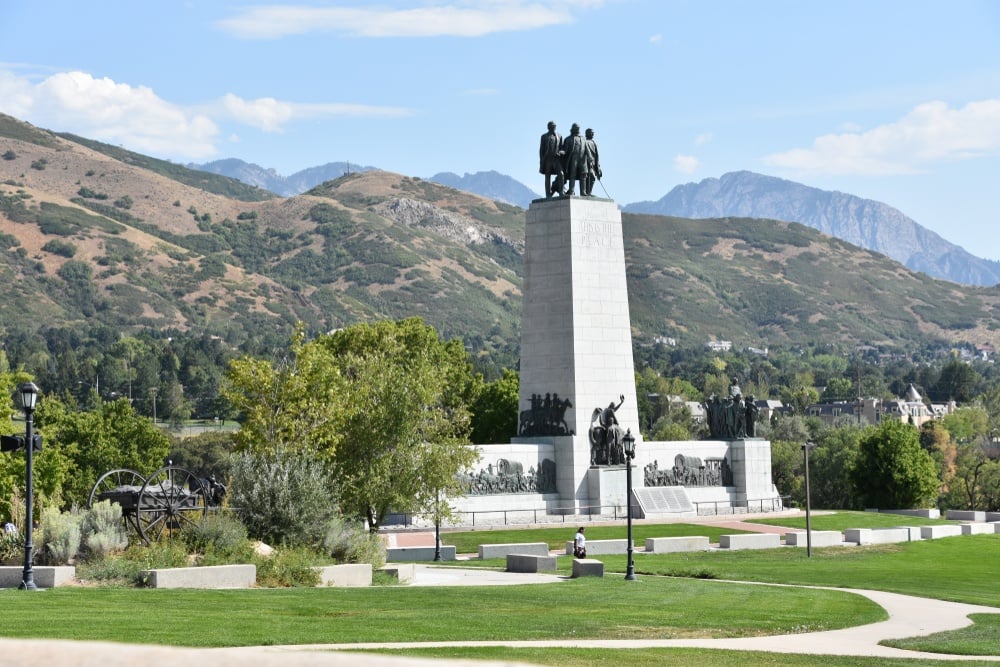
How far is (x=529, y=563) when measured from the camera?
117 ft

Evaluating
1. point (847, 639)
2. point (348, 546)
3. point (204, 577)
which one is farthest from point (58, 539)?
point (847, 639)

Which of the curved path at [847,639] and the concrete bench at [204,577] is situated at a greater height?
the concrete bench at [204,577]

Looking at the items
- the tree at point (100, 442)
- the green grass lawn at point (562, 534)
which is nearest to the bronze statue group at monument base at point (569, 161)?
the green grass lawn at point (562, 534)

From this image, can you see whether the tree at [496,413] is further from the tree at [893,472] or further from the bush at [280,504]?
the bush at [280,504]

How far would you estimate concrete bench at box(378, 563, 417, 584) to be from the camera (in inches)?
1250

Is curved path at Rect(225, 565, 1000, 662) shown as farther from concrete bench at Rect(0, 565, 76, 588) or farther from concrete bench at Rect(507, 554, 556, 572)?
concrete bench at Rect(0, 565, 76, 588)

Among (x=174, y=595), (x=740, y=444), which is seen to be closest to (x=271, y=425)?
(x=174, y=595)

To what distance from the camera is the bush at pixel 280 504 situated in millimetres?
31953

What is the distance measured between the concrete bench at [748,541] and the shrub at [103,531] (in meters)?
21.9

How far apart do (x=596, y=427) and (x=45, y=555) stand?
3456 centimetres

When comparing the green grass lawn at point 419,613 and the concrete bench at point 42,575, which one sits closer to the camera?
the green grass lawn at point 419,613

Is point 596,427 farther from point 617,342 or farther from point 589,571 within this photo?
point 589,571

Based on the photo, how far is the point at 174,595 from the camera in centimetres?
2442

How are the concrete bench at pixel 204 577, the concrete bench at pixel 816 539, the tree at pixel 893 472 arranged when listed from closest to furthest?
the concrete bench at pixel 204 577, the concrete bench at pixel 816 539, the tree at pixel 893 472
